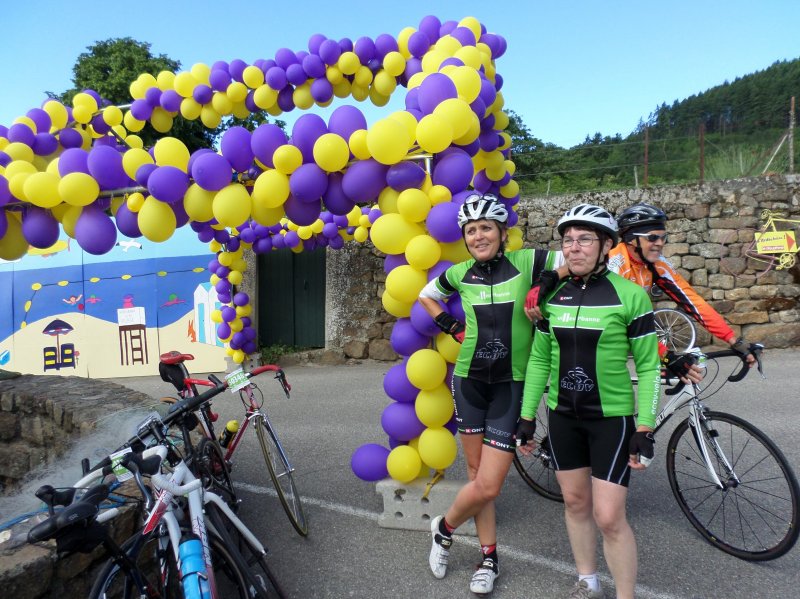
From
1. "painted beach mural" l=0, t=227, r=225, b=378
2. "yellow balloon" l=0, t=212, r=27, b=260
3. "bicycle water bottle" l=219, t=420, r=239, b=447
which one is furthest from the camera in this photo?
"painted beach mural" l=0, t=227, r=225, b=378

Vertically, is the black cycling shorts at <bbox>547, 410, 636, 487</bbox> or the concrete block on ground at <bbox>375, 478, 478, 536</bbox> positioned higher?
the black cycling shorts at <bbox>547, 410, 636, 487</bbox>

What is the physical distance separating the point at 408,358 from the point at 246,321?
251 inches

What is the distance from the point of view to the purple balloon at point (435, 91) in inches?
119

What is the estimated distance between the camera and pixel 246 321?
29.2 feet

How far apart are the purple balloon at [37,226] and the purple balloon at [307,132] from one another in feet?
6.93

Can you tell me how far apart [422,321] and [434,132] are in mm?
1103

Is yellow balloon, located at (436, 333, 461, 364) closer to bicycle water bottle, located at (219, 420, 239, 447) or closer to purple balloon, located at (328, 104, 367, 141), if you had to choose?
purple balloon, located at (328, 104, 367, 141)

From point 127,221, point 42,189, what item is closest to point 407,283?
point 127,221

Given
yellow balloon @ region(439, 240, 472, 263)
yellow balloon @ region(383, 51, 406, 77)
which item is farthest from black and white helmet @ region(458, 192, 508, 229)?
yellow balloon @ region(383, 51, 406, 77)

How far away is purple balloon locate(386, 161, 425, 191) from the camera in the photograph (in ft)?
9.96

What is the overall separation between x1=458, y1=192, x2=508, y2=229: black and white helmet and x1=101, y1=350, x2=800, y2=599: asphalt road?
190cm

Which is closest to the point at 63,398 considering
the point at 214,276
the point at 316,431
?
the point at 316,431

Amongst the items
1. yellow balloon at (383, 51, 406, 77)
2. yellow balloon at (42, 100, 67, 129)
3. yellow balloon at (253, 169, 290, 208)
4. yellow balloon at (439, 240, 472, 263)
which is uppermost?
yellow balloon at (383, 51, 406, 77)

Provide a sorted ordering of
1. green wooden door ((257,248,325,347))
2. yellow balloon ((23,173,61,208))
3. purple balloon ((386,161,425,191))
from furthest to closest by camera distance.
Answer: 1. green wooden door ((257,248,325,347))
2. yellow balloon ((23,173,61,208))
3. purple balloon ((386,161,425,191))
